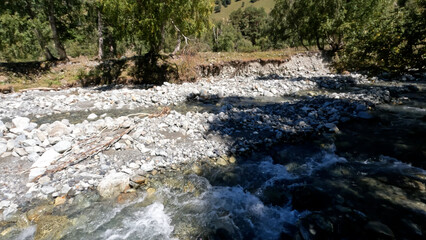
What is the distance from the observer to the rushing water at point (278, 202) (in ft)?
13.1

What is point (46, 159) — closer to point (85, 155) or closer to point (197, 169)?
point (85, 155)

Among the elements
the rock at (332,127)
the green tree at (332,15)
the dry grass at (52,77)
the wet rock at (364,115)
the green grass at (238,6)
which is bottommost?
the dry grass at (52,77)

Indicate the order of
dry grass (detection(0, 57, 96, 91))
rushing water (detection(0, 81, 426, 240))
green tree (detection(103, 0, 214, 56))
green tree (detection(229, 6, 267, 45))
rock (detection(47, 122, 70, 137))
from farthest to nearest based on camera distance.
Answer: green tree (detection(229, 6, 267, 45)) < dry grass (detection(0, 57, 96, 91)) < green tree (detection(103, 0, 214, 56)) < rock (detection(47, 122, 70, 137)) < rushing water (detection(0, 81, 426, 240))

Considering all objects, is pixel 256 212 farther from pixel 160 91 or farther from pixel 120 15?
pixel 120 15

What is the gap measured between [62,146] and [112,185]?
2.79 metres

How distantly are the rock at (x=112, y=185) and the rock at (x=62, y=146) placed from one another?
2.26 meters

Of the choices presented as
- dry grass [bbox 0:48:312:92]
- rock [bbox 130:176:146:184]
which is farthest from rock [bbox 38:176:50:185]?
dry grass [bbox 0:48:312:92]

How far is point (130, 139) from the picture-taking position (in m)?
7.09

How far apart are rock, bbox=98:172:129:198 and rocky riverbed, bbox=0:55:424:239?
3cm

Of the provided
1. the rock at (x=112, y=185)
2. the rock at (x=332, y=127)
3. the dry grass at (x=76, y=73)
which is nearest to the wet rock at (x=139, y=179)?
the rock at (x=112, y=185)

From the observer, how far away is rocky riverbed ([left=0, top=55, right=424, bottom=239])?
16.9 ft

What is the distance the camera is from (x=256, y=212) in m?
4.55

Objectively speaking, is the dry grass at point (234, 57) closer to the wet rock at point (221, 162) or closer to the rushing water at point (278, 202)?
the wet rock at point (221, 162)

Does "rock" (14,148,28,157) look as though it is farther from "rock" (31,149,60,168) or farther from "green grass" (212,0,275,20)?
"green grass" (212,0,275,20)
